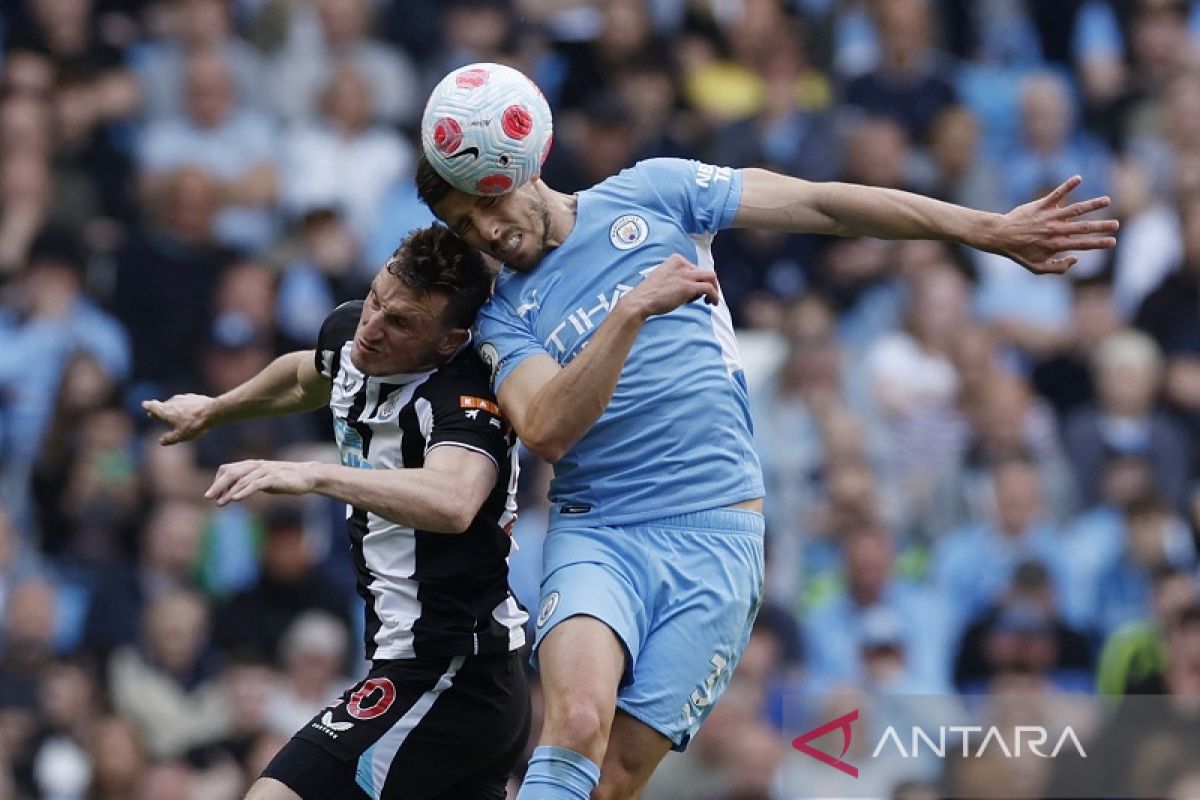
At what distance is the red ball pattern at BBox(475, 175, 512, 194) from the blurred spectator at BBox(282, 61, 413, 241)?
772 cm

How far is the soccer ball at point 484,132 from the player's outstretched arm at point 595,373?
0.61 metres

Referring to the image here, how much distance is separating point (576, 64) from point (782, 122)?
1.65 m

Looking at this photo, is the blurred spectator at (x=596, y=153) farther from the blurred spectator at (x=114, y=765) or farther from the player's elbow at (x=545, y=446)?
the player's elbow at (x=545, y=446)

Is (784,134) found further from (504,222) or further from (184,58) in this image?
(504,222)

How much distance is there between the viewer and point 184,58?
50.7 feet

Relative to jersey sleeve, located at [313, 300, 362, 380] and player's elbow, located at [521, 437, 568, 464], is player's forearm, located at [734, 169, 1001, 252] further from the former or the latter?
jersey sleeve, located at [313, 300, 362, 380]

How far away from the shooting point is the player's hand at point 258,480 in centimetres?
621

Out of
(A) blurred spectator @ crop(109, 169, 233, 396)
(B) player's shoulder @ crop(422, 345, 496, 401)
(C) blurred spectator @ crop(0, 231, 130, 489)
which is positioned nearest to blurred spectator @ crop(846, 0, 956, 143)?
(A) blurred spectator @ crop(109, 169, 233, 396)

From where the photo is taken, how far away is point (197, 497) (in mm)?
12984

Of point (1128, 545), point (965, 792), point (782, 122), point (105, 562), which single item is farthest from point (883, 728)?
point (782, 122)

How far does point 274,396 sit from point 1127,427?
23.6 feet

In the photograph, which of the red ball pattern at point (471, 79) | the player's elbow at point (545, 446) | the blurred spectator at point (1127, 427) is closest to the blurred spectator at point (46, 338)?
the blurred spectator at point (1127, 427)

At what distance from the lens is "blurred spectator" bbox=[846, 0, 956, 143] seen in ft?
50.3

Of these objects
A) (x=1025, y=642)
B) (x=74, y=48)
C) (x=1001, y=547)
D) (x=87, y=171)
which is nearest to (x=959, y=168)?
(x=1001, y=547)
